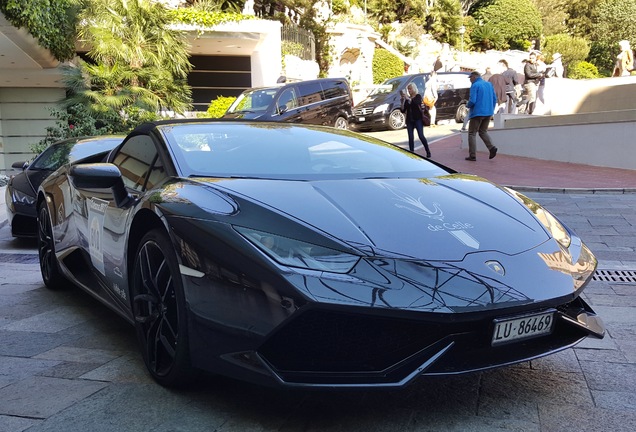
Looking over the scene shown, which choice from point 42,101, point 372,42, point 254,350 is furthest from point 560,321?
point 372,42

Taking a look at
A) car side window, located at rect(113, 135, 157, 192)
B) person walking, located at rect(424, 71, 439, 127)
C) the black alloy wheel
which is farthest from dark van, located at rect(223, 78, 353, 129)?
car side window, located at rect(113, 135, 157, 192)

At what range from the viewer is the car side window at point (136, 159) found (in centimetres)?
357

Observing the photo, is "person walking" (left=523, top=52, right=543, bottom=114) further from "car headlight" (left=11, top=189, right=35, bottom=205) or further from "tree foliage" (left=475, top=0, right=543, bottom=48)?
"tree foliage" (left=475, top=0, right=543, bottom=48)

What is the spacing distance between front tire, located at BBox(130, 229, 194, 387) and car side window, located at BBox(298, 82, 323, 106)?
1366cm

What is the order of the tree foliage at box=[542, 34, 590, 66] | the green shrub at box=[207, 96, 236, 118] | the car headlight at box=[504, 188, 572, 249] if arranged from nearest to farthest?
the car headlight at box=[504, 188, 572, 249], the green shrub at box=[207, 96, 236, 118], the tree foliage at box=[542, 34, 590, 66]

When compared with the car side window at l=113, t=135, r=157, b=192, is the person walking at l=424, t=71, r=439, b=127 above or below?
below

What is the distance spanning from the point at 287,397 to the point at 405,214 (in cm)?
92

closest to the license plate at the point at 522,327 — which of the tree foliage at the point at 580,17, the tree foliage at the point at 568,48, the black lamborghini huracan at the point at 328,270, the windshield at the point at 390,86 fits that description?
the black lamborghini huracan at the point at 328,270

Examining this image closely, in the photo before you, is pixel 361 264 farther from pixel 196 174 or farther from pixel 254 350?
pixel 196 174

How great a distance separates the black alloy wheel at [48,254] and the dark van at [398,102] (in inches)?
573

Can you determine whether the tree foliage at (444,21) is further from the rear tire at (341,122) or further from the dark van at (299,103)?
the rear tire at (341,122)

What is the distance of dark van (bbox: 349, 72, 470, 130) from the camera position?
19.9 m

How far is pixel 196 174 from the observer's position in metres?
3.19

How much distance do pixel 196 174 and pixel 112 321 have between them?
152 centimetres
